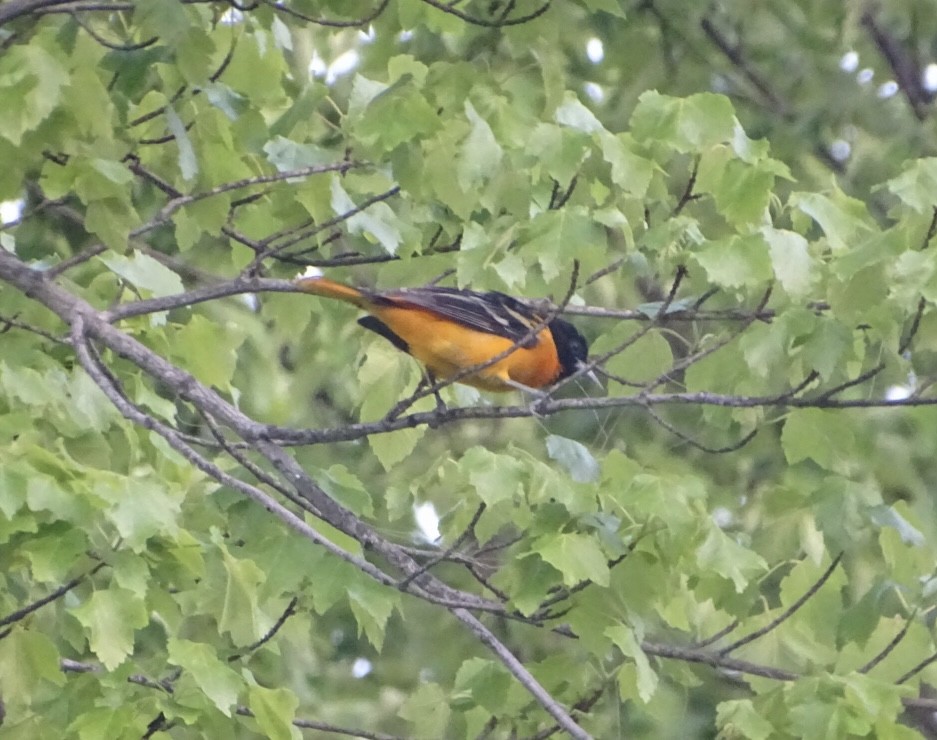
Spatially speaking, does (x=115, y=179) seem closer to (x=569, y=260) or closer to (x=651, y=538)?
(x=569, y=260)

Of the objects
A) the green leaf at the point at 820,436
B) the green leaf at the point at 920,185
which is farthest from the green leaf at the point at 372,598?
the green leaf at the point at 920,185

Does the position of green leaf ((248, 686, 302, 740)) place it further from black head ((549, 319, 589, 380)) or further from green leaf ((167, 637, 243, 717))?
black head ((549, 319, 589, 380))

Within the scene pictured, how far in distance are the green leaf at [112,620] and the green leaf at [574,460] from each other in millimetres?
922

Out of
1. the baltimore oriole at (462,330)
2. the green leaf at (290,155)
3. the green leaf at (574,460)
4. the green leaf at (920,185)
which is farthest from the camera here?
the baltimore oriole at (462,330)

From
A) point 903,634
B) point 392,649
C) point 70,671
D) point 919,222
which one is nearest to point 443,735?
point 70,671

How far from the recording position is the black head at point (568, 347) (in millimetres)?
4711

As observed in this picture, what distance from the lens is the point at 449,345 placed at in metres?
3.96

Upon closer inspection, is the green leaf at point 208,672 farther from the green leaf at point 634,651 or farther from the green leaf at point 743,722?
the green leaf at point 743,722

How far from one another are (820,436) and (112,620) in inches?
63.5

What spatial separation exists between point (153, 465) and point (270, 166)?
87 centimetres

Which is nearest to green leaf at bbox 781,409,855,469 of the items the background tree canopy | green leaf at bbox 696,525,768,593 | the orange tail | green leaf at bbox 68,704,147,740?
the background tree canopy

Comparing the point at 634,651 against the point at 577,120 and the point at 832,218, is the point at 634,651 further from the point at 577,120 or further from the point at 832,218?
the point at 577,120

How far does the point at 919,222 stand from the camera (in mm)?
2645

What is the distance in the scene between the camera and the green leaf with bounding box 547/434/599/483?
115 inches
